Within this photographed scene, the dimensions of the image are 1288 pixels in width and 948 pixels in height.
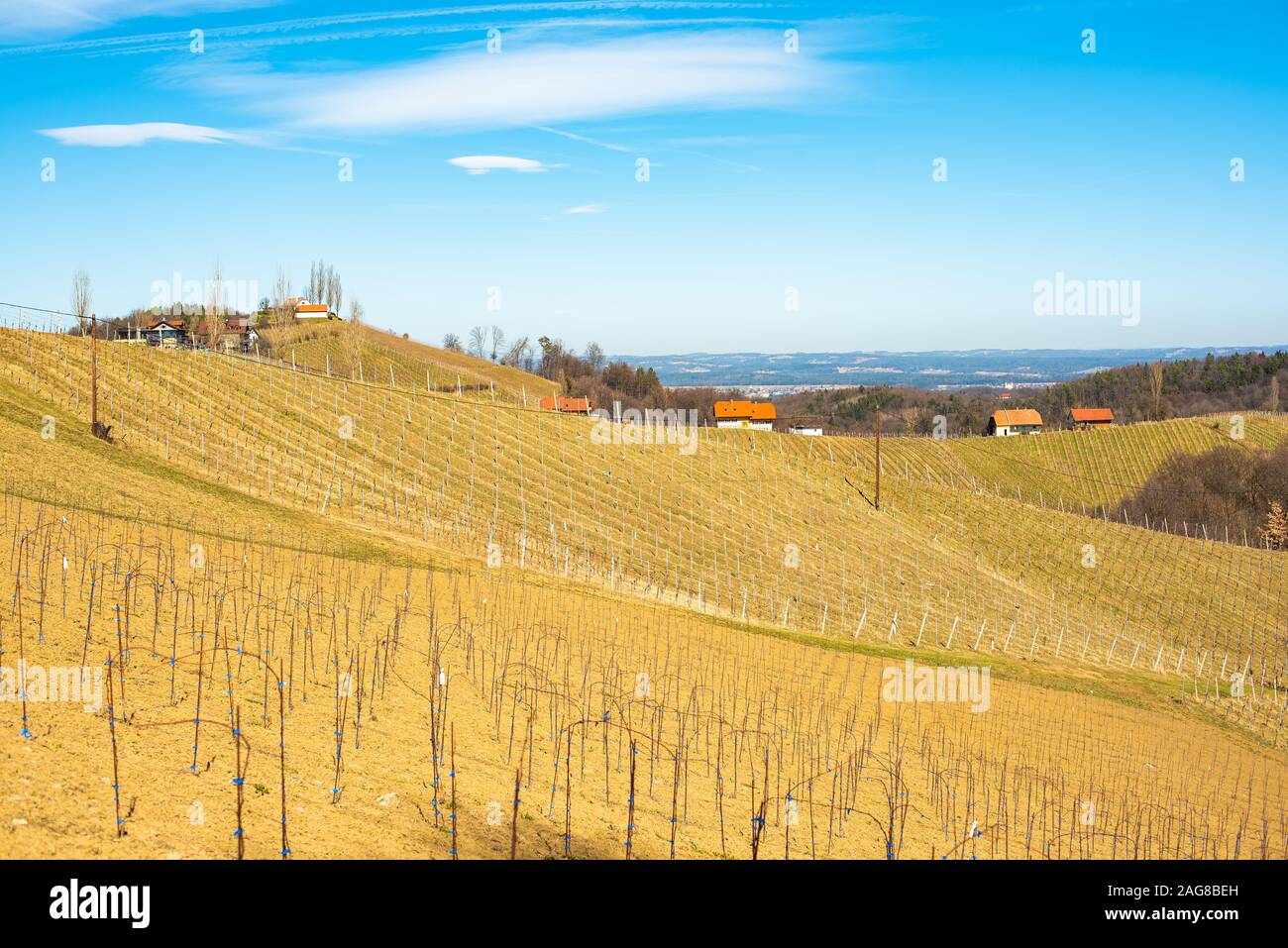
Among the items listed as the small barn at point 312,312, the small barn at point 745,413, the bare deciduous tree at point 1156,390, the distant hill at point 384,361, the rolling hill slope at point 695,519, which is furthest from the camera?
the bare deciduous tree at point 1156,390

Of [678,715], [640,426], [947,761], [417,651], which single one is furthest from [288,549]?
[640,426]

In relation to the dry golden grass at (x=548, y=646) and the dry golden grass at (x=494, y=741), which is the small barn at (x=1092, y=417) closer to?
the dry golden grass at (x=548, y=646)

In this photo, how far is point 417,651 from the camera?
21.0m

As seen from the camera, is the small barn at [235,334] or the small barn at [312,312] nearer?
the small barn at [235,334]

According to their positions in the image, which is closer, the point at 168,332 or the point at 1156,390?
the point at 168,332
